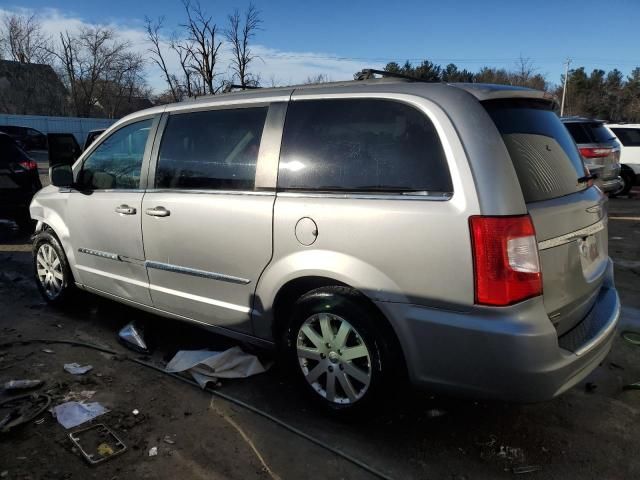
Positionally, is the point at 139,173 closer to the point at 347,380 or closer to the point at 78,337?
the point at 78,337

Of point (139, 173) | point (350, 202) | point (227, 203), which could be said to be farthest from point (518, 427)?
point (139, 173)

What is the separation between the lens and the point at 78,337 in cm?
411

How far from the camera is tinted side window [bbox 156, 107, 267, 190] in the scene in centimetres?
317

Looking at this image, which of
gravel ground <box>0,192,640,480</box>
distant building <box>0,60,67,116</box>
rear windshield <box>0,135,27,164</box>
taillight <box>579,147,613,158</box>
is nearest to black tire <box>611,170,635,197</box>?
taillight <box>579,147,613,158</box>

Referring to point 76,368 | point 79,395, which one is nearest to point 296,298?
point 79,395

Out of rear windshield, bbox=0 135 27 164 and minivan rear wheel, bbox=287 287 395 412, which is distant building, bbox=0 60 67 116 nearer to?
rear windshield, bbox=0 135 27 164

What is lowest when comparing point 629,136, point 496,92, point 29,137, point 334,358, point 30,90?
point 334,358

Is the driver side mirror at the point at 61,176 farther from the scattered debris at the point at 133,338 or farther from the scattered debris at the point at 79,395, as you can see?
the scattered debris at the point at 79,395

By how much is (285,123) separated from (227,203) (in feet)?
2.01

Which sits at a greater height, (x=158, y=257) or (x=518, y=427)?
(x=158, y=257)

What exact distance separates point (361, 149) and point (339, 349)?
109cm

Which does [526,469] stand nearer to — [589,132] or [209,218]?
[209,218]

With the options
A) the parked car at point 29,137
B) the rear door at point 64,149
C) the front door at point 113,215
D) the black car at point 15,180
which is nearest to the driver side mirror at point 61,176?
the front door at point 113,215

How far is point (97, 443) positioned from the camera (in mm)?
2678
